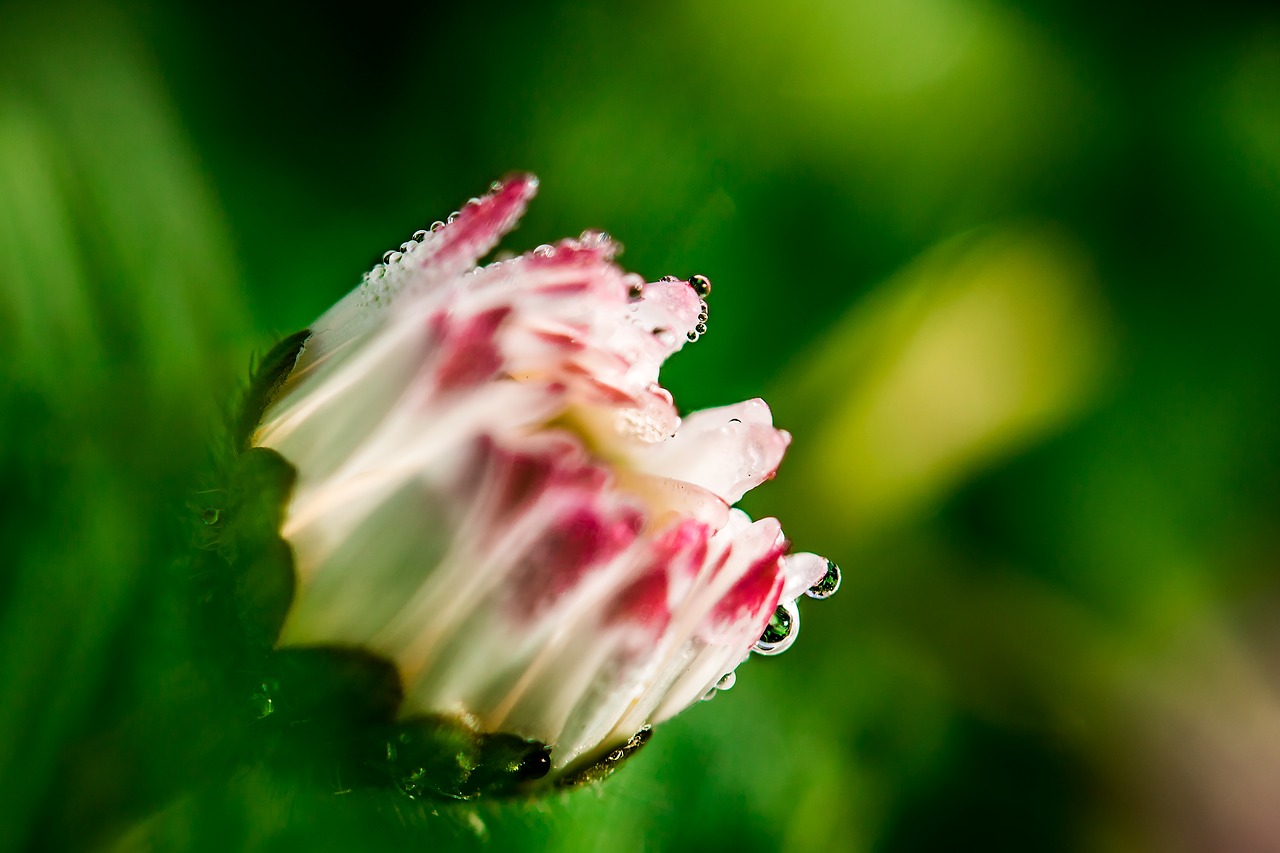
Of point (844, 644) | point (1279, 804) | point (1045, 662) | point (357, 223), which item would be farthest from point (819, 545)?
point (1279, 804)

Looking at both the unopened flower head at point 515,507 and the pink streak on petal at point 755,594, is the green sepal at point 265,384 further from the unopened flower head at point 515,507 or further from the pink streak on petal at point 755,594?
the pink streak on petal at point 755,594

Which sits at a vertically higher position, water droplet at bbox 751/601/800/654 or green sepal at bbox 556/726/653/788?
water droplet at bbox 751/601/800/654

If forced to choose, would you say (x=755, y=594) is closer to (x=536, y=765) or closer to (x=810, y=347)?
(x=536, y=765)

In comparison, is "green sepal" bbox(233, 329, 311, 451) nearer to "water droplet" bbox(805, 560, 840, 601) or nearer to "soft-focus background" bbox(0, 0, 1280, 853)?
"soft-focus background" bbox(0, 0, 1280, 853)

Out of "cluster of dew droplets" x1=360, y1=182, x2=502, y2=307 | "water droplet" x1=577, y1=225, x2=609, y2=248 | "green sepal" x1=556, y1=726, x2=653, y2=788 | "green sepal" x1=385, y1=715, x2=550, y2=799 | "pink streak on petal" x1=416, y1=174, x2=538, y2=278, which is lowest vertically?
"green sepal" x1=385, y1=715, x2=550, y2=799

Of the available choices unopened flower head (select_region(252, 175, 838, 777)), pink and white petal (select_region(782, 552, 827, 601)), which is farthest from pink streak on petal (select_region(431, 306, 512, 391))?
pink and white petal (select_region(782, 552, 827, 601))
